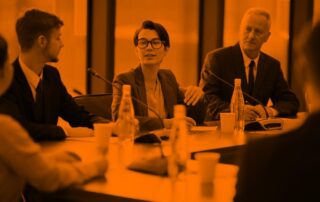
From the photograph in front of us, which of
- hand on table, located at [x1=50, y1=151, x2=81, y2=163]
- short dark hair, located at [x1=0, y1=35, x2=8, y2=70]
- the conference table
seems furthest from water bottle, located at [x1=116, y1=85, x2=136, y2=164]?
short dark hair, located at [x1=0, y1=35, x2=8, y2=70]

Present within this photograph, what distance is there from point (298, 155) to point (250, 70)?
10.2 feet

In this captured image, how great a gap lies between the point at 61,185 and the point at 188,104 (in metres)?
1.96

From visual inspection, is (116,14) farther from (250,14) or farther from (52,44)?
(52,44)

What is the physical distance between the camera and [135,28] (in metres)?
5.42

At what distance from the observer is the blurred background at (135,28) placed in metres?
5.06

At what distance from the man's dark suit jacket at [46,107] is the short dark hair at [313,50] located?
5.82 ft

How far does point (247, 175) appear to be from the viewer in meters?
1.47

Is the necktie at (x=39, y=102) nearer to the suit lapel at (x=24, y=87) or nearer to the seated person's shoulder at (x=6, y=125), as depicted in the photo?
the suit lapel at (x=24, y=87)

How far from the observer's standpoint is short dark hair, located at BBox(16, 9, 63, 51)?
3.17 m

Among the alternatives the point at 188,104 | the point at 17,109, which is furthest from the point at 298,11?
the point at 17,109

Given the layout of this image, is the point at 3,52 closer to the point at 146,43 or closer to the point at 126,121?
the point at 126,121

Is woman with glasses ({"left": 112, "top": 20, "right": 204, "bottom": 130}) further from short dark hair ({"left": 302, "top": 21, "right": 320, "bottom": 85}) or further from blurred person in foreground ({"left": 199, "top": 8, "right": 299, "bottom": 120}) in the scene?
short dark hair ({"left": 302, "top": 21, "right": 320, "bottom": 85})

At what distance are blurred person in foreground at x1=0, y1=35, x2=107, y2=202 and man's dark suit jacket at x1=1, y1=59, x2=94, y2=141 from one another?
2.78 feet

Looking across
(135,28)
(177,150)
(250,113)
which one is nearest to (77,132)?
(177,150)
